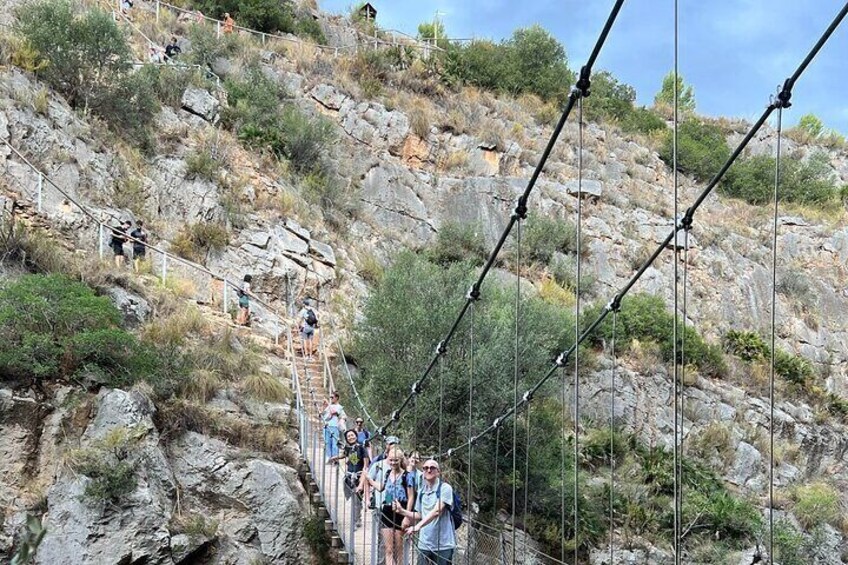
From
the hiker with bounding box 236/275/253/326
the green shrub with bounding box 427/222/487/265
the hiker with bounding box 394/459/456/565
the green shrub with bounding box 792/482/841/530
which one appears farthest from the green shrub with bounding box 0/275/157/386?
the green shrub with bounding box 792/482/841/530

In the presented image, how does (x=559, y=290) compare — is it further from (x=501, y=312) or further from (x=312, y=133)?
(x=312, y=133)

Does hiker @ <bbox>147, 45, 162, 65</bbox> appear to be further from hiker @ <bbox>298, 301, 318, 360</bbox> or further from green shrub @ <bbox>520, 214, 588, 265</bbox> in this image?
hiker @ <bbox>298, 301, 318, 360</bbox>

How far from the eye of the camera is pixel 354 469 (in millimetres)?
9461

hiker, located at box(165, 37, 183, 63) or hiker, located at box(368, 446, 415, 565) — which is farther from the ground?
hiker, located at box(165, 37, 183, 63)

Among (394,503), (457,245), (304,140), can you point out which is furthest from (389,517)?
(304,140)

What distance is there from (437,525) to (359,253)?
13333 millimetres

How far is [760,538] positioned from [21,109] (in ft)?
46.7

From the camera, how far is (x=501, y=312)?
49.1ft

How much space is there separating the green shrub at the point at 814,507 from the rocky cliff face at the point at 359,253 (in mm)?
497

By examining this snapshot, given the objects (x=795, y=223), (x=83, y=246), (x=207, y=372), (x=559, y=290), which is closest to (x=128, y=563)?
(x=207, y=372)

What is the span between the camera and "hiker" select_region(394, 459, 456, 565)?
6090 mm

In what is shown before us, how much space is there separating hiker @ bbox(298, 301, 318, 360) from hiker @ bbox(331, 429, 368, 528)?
461cm

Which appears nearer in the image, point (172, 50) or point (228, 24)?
point (172, 50)

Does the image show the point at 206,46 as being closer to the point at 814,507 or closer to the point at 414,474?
A: the point at 814,507
